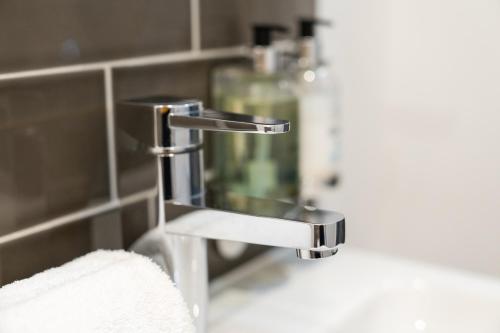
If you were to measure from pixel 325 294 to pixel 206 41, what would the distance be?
0.29 meters

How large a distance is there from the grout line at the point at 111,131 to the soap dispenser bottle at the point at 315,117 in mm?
224

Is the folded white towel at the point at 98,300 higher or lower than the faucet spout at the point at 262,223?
lower

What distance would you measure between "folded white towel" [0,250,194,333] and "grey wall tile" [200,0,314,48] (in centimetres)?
28

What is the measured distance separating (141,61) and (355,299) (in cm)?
33

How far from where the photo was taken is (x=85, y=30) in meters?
0.53

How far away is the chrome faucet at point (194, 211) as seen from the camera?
480mm

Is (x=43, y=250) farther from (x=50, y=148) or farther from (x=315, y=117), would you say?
(x=315, y=117)

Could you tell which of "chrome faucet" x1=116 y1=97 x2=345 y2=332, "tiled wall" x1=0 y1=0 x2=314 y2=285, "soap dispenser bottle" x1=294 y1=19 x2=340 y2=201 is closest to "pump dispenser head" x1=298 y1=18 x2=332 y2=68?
"soap dispenser bottle" x1=294 y1=19 x2=340 y2=201

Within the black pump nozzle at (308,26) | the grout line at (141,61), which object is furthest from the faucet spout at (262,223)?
the black pump nozzle at (308,26)

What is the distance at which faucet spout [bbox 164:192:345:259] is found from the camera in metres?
0.48

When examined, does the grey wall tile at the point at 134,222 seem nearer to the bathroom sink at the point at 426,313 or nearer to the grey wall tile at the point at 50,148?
the grey wall tile at the point at 50,148

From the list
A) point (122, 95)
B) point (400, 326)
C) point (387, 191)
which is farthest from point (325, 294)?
point (122, 95)

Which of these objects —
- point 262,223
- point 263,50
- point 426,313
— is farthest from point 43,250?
point 426,313

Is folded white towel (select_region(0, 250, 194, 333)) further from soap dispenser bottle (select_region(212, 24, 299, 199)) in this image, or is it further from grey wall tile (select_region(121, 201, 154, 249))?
soap dispenser bottle (select_region(212, 24, 299, 199))
